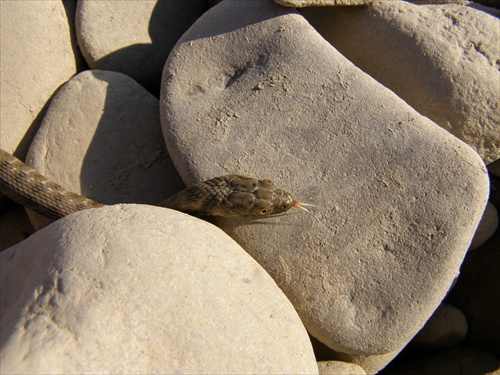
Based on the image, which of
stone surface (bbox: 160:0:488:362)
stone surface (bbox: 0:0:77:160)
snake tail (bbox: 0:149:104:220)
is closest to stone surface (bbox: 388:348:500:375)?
stone surface (bbox: 160:0:488:362)

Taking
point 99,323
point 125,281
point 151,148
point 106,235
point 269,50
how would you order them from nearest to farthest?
point 99,323 → point 125,281 → point 106,235 → point 269,50 → point 151,148

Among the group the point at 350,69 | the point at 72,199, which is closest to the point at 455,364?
the point at 350,69

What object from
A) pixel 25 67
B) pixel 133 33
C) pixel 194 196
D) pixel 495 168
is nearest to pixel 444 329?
pixel 495 168

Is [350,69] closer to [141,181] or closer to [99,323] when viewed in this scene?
[141,181]

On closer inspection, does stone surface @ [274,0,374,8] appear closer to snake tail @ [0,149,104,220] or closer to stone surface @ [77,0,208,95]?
Answer: stone surface @ [77,0,208,95]

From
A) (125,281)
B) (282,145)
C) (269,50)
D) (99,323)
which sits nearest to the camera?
(99,323)


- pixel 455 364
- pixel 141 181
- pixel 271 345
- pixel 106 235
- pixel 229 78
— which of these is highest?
pixel 229 78

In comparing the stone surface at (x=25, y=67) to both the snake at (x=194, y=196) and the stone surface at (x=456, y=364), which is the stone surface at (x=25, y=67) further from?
the stone surface at (x=456, y=364)

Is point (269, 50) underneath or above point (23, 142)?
above
